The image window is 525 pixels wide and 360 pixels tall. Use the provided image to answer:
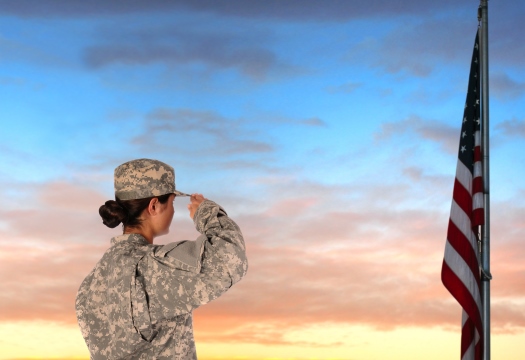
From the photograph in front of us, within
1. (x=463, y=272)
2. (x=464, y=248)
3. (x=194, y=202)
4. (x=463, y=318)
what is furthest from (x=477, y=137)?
(x=194, y=202)

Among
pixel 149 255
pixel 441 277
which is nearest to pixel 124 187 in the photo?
pixel 149 255

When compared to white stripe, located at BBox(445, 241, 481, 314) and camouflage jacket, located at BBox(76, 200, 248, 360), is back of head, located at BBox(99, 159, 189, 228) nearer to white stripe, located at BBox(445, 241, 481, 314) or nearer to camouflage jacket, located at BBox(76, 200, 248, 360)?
camouflage jacket, located at BBox(76, 200, 248, 360)

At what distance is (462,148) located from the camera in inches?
394

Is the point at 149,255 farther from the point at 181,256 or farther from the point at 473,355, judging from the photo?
the point at 473,355

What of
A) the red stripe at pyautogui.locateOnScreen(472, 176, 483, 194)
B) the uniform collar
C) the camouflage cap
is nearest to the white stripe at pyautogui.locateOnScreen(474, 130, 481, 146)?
the red stripe at pyautogui.locateOnScreen(472, 176, 483, 194)

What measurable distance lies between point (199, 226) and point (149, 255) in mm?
360

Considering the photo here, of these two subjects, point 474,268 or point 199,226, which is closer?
point 199,226

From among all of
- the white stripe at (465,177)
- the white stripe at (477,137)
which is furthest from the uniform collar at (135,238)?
the white stripe at (477,137)

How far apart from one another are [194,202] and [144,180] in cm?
36

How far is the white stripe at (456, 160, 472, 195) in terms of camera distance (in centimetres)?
983

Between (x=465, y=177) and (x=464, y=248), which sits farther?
(x=465, y=177)

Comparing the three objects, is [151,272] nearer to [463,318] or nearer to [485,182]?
[463,318]

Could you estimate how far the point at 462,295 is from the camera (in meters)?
Answer: 9.37

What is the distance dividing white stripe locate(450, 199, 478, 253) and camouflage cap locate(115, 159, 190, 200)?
6044 mm
